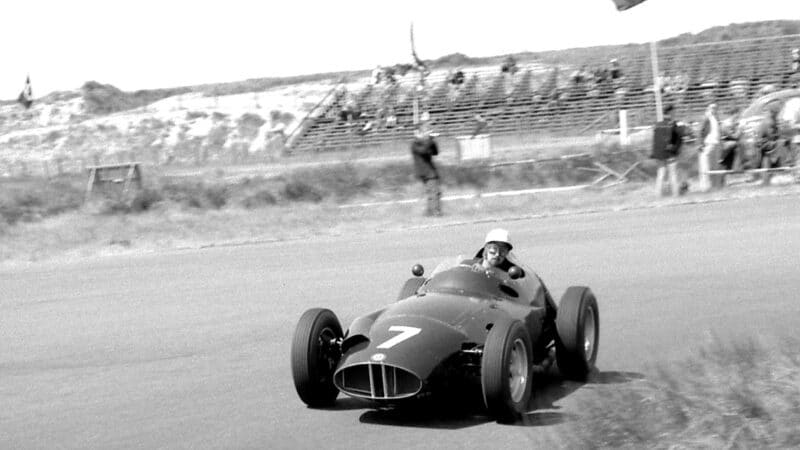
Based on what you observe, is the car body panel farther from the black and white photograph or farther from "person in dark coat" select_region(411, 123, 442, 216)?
"person in dark coat" select_region(411, 123, 442, 216)

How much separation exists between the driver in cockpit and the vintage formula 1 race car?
0.27ft

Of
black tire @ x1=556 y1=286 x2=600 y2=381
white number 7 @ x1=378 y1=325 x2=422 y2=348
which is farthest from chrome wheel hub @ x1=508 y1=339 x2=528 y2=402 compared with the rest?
black tire @ x1=556 y1=286 x2=600 y2=381

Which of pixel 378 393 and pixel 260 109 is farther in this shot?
pixel 260 109

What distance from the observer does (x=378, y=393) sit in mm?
7328

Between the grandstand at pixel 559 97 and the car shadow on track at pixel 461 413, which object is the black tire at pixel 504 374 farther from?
the grandstand at pixel 559 97

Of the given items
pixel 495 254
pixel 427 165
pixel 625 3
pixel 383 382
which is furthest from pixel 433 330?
pixel 427 165

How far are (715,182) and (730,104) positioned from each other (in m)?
14.9

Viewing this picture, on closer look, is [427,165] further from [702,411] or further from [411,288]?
[702,411]

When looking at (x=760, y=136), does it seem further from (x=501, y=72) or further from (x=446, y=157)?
(x=501, y=72)

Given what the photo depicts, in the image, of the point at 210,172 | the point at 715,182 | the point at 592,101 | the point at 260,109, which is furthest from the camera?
the point at 260,109

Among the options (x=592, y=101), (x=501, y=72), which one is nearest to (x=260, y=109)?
(x=501, y=72)

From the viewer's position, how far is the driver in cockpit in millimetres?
8641

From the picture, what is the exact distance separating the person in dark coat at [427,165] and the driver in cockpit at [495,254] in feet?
40.5

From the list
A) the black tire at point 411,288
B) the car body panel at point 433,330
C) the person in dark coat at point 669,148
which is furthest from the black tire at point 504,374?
the person in dark coat at point 669,148
